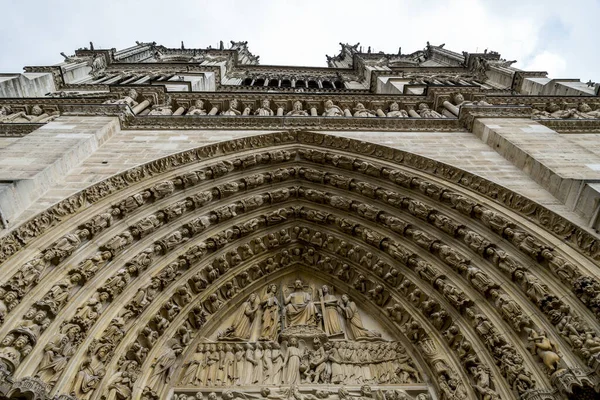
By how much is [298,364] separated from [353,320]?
4.36ft

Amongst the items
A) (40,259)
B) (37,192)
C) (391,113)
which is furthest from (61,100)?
(391,113)

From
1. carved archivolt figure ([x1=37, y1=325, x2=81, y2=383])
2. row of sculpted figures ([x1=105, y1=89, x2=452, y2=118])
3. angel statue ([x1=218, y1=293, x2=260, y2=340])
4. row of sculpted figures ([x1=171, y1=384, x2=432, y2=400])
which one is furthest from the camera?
row of sculpted figures ([x1=105, y1=89, x2=452, y2=118])

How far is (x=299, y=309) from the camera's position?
671 centimetres

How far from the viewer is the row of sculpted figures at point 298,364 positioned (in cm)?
547

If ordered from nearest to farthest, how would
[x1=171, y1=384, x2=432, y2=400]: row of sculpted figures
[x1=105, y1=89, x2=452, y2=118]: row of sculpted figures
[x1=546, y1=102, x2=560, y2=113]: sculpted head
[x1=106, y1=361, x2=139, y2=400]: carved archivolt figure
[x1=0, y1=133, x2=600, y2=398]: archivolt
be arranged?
[x1=0, y1=133, x2=600, y2=398]: archivolt → [x1=106, y1=361, x2=139, y2=400]: carved archivolt figure → [x1=171, y1=384, x2=432, y2=400]: row of sculpted figures → [x1=105, y1=89, x2=452, y2=118]: row of sculpted figures → [x1=546, y1=102, x2=560, y2=113]: sculpted head

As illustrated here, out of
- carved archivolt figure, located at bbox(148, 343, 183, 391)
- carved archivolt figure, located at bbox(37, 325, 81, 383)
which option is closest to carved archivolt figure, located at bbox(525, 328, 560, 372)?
carved archivolt figure, located at bbox(148, 343, 183, 391)

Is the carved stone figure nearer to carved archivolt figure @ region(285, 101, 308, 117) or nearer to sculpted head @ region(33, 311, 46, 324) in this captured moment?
carved archivolt figure @ region(285, 101, 308, 117)

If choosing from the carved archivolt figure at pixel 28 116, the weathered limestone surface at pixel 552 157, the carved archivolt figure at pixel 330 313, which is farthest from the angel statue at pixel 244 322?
the carved archivolt figure at pixel 28 116

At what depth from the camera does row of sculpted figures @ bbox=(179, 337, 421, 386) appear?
5473 mm

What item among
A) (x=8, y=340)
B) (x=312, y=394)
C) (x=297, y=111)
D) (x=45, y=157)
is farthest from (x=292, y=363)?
(x=297, y=111)

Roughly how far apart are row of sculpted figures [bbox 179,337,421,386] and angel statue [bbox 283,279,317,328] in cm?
44

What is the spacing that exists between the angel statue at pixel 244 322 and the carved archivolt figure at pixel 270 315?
180 millimetres

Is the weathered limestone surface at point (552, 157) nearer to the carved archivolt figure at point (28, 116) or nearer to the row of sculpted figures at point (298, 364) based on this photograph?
the row of sculpted figures at point (298, 364)

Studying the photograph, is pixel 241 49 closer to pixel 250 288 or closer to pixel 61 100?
pixel 61 100
